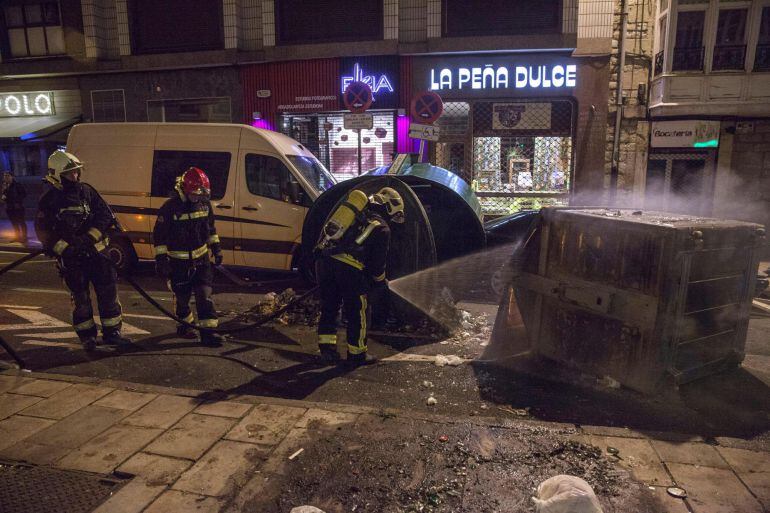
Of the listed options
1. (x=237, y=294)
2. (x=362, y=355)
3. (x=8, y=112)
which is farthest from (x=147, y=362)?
(x=8, y=112)

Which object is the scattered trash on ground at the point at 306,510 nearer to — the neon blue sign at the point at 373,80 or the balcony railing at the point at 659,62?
the neon blue sign at the point at 373,80

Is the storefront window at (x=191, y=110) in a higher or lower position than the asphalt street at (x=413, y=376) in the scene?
higher

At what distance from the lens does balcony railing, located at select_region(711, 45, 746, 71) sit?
39.2 ft

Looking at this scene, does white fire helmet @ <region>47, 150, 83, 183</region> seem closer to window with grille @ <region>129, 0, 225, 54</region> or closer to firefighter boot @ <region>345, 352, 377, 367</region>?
firefighter boot @ <region>345, 352, 377, 367</region>

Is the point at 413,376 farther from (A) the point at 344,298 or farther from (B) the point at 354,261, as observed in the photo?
(B) the point at 354,261

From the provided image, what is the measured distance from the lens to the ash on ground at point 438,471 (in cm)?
287

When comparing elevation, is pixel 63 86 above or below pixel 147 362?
above

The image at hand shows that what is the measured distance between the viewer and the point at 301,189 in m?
7.66

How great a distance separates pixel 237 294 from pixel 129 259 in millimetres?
2168

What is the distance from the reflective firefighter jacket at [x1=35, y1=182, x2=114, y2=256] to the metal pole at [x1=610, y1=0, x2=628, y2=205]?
39.2ft

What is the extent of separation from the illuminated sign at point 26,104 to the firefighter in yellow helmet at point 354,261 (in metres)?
15.8

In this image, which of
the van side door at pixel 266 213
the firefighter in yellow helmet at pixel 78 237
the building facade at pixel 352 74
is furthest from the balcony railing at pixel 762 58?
the firefighter in yellow helmet at pixel 78 237

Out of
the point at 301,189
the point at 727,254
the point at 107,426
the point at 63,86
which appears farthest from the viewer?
the point at 63,86

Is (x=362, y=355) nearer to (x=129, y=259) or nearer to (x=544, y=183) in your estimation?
(x=129, y=259)
